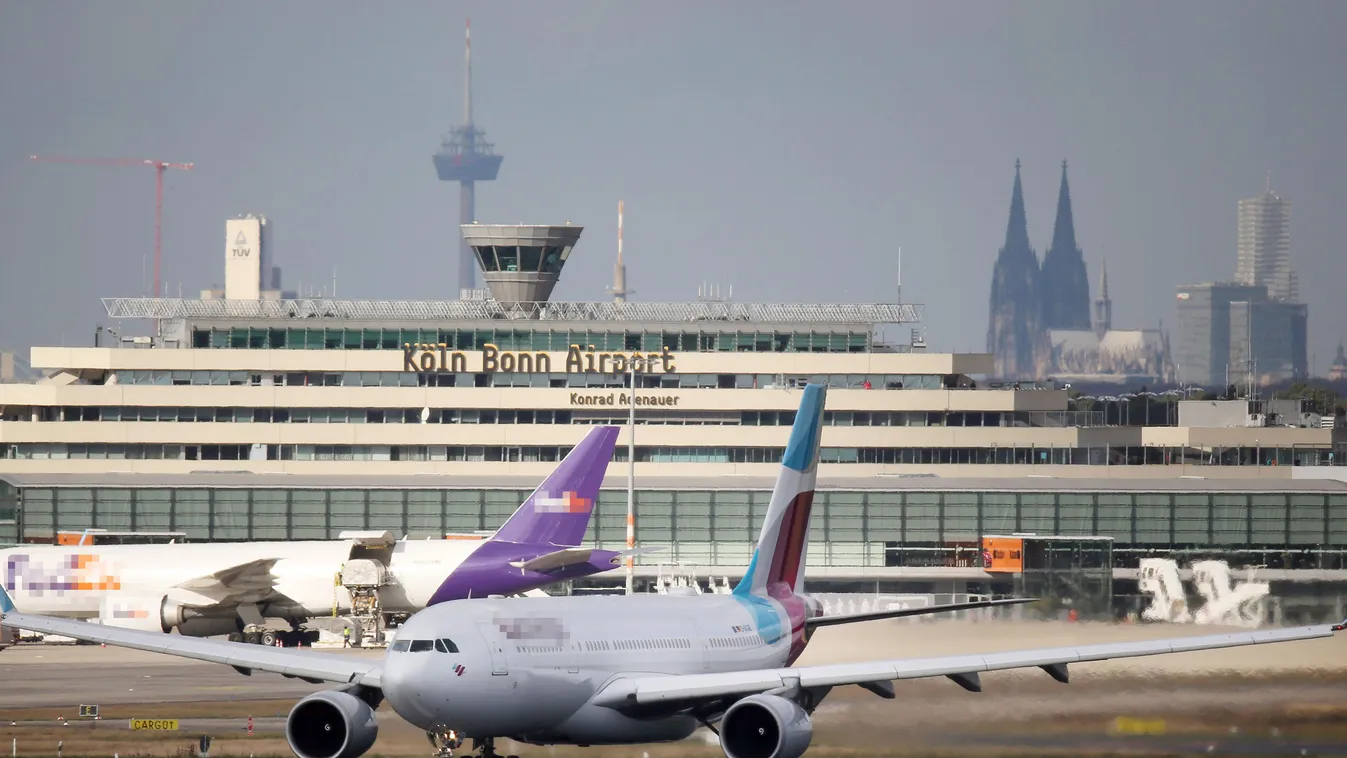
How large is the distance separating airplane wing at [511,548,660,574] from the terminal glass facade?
36514 mm

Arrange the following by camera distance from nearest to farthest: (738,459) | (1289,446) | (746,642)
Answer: (746,642), (738,459), (1289,446)

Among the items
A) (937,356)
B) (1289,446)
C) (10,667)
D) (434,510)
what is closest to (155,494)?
(434,510)

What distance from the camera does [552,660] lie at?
43.1 m

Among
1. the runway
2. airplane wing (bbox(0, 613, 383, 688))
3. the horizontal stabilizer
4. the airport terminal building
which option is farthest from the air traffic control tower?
airplane wing (bbox(0, 613, 383, 688))

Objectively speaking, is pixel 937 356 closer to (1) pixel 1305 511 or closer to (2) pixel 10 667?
(1) pixel 1305 511

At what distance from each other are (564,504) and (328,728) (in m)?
38.4

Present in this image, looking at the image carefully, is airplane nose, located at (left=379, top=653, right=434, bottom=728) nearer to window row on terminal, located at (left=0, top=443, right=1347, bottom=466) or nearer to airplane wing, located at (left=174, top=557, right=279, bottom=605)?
airplane wing, located at (left=174, top=557, right=279, bottom=605)

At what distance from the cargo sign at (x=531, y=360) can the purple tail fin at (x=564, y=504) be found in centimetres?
7176

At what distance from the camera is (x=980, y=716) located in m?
51.0

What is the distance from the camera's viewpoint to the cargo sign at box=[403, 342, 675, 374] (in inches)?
5979

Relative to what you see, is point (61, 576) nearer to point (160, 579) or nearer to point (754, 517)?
point (160, 579)

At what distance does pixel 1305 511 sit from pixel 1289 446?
58082 mm

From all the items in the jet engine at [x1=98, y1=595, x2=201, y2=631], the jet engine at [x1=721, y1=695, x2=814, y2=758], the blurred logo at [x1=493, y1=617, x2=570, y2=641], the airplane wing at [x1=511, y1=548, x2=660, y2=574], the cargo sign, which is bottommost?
the jet engine at [x1=98, y1=595, x2=201, y2=631]

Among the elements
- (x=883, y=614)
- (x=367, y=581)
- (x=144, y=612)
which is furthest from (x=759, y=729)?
(x=144, y=612)
